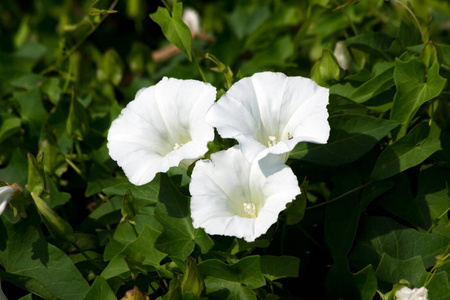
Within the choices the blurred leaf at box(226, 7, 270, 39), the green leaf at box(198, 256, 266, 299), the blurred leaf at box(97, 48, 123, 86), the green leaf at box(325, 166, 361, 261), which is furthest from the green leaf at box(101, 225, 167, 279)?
the blurred leaf at box(226, 7, 270, 39)

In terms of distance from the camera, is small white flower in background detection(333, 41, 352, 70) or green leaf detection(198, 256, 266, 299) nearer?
green leaf detection(198, 256, 266, 299)

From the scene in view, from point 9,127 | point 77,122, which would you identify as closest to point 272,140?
point 77,122

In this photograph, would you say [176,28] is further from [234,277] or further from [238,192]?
[234,277]

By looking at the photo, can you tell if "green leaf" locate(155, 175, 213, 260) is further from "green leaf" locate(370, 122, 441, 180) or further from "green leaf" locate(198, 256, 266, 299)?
"green leaf" locate(370, 122, 441, 180)

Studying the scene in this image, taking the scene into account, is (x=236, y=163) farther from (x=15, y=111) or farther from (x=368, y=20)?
(x=368, y=20)

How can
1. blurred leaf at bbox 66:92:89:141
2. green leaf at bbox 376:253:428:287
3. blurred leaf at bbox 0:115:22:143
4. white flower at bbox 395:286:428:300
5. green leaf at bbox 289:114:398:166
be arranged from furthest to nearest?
blurred leaf at bbox 0:115:22:143 < blurred leaf at bbox 66:92:89:141 < green leaf at bbox 289:114:398:166 < green leaf at bbox 376:253:428:287 < white flower at bbox 395:286:428:300
